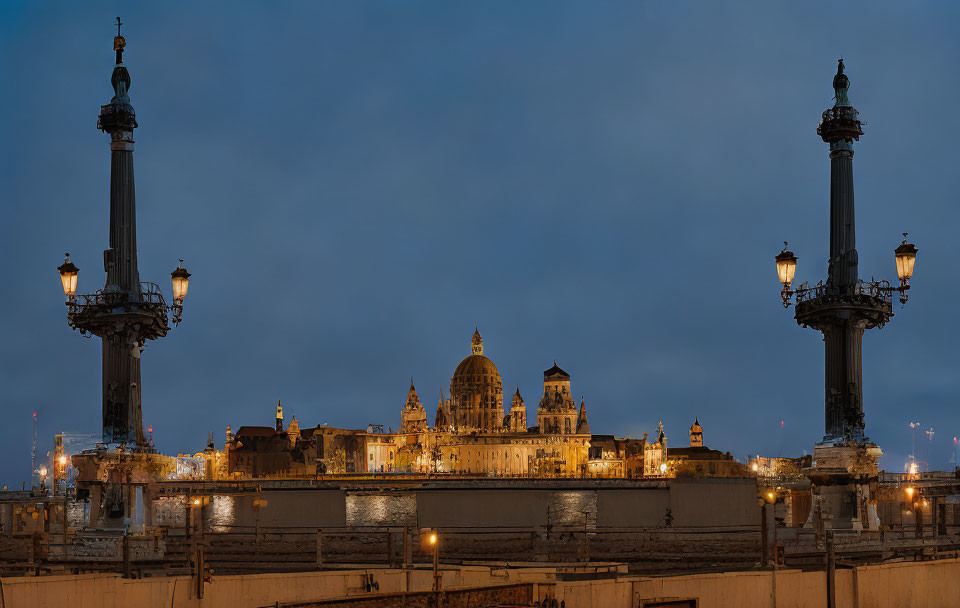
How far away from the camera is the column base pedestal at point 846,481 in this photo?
145 ft

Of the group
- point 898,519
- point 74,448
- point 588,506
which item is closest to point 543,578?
point 898,519

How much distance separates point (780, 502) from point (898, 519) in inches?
410

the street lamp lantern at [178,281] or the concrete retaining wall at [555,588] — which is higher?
the street lamp lantern at [178,281]

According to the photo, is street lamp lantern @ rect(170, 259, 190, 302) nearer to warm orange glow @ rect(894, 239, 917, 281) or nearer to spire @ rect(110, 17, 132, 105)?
spire @ rect(110, 17, 132, 105)

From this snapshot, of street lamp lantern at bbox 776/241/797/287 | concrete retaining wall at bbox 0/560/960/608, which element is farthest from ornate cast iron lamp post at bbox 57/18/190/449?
street lamp lantern at bbox 776/241/797/287

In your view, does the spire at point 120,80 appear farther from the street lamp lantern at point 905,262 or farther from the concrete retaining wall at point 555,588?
the street lamp lantern at point 905,262

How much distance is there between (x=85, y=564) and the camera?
44031mm

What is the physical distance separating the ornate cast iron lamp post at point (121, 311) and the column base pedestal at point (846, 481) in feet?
89.6

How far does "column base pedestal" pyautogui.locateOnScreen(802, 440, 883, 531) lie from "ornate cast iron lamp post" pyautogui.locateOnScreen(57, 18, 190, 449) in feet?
89.6

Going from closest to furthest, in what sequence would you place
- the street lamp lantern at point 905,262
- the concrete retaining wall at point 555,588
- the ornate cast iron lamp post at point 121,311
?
the concrete retaining wall at point 555,588, the street lamp lantern at point 905,262, the ornate cast iron lamp post at point 121,311

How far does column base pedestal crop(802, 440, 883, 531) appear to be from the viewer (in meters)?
44.2

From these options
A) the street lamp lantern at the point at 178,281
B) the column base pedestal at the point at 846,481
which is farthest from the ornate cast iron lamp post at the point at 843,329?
the street lamp lantern at the point at 178,281

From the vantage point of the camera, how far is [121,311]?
4956cm

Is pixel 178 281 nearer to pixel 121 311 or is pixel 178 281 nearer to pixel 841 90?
pixel 121 311
